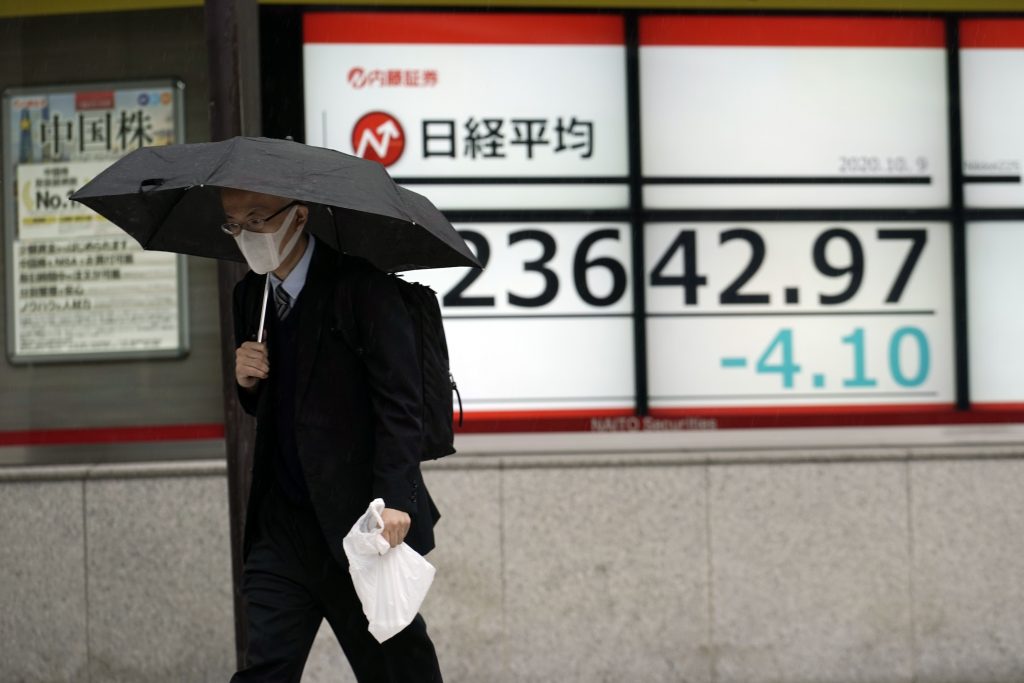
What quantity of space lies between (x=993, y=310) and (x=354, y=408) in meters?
4.31

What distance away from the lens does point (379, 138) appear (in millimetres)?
6301

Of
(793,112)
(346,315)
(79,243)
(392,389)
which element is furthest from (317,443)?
(793,112)

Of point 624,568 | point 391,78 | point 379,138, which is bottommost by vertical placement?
point 624,568

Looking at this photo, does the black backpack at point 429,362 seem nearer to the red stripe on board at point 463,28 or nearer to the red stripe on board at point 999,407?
the red stripe on board at point 463,28

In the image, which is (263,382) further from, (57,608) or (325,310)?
(57,608)

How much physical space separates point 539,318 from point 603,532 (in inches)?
44.2

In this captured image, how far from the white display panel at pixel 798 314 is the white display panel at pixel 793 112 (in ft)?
0.62

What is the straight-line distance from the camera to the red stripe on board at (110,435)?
626 cm

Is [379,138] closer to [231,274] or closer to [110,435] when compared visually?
[110,435]

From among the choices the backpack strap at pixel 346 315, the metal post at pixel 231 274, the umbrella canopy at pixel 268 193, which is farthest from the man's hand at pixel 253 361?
the metal post at pixel 231 274

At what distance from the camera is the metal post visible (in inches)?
167

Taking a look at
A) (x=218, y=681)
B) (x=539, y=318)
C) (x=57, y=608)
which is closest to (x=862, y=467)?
(x=539, y=318)

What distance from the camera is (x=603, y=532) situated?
243 inches

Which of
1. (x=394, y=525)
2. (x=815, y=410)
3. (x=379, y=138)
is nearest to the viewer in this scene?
(x=394, y=525)
